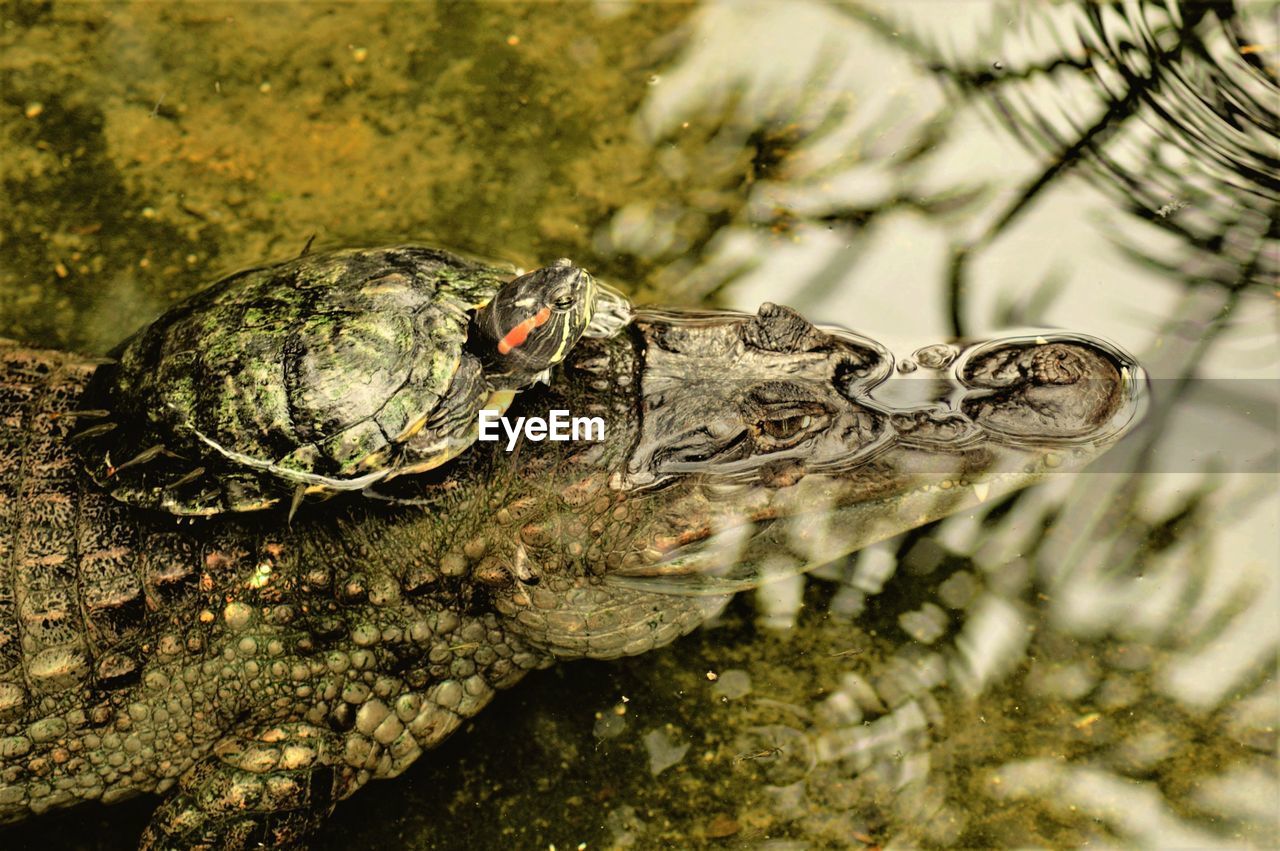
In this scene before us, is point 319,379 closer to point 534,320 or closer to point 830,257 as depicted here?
point 534,320

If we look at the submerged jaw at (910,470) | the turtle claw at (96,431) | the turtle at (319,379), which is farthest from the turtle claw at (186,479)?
the submerged jaw at (910,470)

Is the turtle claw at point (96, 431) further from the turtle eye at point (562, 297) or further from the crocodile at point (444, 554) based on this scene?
the turtle eye at point (562, 297)

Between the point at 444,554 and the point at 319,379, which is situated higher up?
the point at 319,379
